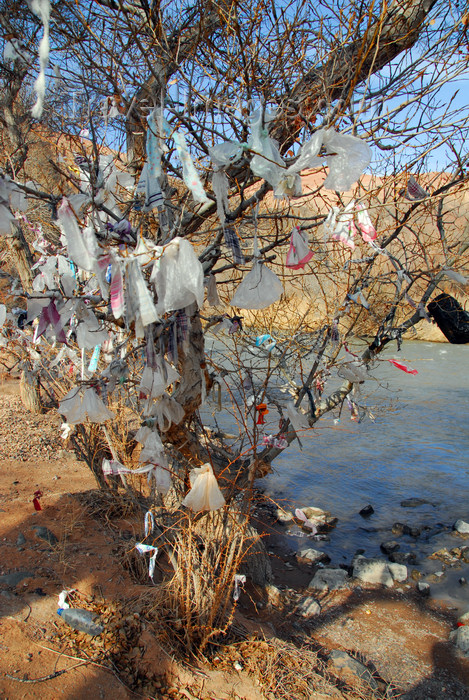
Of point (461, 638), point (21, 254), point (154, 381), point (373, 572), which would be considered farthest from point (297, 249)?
point (21, 254)

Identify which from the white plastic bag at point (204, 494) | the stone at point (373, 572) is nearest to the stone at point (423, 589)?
the stone at point (373, 572)

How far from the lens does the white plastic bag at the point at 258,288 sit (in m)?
2.25

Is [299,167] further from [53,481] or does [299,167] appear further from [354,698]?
[53,481]

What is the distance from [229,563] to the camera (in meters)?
2.77

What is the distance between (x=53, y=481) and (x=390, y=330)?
3860 millimetres

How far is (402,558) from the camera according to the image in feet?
15.9

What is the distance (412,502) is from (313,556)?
1.98 metres

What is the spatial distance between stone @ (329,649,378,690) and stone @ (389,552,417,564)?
179cm

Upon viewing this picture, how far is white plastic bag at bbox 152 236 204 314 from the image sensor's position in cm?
196

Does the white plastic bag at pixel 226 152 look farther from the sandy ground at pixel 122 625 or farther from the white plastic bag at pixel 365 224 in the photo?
the sandy ground at pixel 122 625

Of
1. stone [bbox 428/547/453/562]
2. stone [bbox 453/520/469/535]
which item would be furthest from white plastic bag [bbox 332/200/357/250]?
stone [bbox 453/520/469/535]

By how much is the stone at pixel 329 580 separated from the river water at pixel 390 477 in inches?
17.5

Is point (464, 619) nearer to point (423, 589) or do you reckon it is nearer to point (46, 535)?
point (423, 589)

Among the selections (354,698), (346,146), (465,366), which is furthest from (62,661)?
(465,366)
